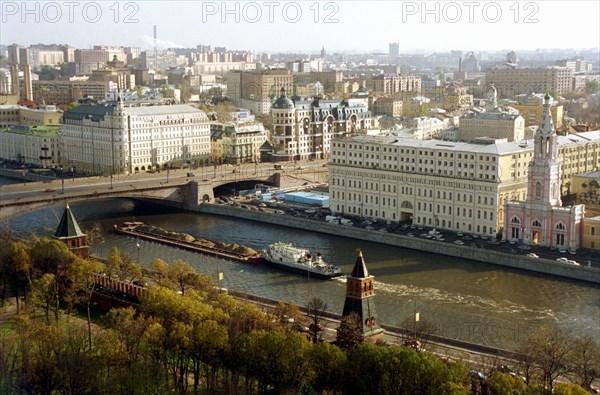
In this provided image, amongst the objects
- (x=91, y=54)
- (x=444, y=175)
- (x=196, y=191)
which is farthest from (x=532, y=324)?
(x=91, y=54)

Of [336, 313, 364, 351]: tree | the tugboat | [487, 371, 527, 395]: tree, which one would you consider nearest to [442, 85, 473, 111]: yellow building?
the tugboat


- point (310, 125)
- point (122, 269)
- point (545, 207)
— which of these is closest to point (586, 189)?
point (545, 207)

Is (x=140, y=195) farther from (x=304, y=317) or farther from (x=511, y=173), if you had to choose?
(x=304, y=317)

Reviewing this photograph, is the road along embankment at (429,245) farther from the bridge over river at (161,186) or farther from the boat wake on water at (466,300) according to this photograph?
the boat wake on water at (466,300)

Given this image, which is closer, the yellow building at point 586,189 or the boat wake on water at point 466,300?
the boat wake on water at point 466,300

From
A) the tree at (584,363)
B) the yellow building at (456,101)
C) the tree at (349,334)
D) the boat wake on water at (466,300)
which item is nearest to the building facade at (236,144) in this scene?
the yellow building at (456,101)

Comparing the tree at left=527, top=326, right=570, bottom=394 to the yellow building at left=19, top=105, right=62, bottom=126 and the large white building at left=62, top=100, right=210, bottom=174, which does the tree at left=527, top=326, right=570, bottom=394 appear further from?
the yellow building at left=19, top=105, right=62, bottom=126
